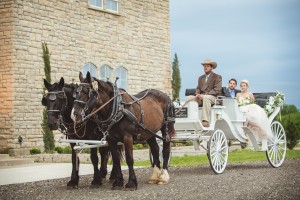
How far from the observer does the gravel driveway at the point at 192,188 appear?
7605 mm

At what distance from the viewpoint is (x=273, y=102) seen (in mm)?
12906

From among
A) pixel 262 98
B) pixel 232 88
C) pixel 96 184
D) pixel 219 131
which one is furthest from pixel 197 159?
pixel 96 184

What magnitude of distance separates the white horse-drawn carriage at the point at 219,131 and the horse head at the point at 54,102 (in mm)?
2803

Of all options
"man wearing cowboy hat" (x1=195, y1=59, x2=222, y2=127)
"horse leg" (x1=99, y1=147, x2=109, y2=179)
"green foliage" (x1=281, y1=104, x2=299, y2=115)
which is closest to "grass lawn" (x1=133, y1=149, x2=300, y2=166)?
"man wearing cowboy hat" (x1=195, y1=59, x2=222, y2=127)

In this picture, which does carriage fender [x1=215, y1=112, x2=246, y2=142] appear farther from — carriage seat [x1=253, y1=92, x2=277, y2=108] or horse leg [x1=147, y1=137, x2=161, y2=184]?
horse leg [x1=147, y1=137, x2=161, y2=184]

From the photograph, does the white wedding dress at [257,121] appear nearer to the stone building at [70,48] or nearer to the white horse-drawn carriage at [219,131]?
the white horse-drawn carriage at [219,131]

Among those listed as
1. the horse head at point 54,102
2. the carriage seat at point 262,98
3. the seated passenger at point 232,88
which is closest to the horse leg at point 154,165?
the horse head at point 54,102

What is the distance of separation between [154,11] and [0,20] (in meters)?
7.49

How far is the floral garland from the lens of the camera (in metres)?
12.9

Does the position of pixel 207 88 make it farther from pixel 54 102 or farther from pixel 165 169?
pixel 54 102

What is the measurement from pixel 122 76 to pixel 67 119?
35.7 ft

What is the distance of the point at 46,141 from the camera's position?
16.1 m

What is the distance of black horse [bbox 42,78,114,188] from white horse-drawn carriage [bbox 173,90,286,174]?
206 cm

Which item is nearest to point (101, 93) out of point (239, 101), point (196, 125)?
point (196, 125)
